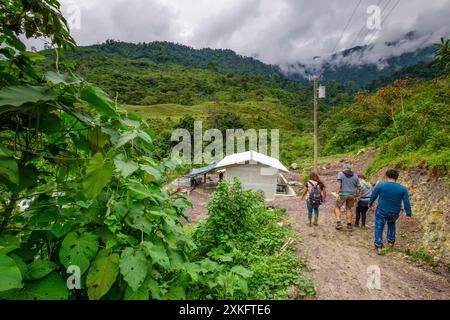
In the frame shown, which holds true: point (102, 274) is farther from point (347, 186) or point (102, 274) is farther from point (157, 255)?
point (347, 186)

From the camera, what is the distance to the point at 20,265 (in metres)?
1.15

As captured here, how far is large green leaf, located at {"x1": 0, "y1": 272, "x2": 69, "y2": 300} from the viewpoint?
3.66ft

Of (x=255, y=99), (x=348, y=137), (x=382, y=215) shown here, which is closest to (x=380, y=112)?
(x=348, y=137)

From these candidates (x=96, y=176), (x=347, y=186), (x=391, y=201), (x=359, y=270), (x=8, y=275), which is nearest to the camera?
(x=8, y=275)

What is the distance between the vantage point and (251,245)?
655cm

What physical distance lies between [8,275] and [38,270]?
0.20m

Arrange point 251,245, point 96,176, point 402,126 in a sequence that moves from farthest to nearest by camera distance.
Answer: point 402,126 → point 251,245 → point 96,176

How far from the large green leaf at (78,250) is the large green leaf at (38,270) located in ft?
0.18

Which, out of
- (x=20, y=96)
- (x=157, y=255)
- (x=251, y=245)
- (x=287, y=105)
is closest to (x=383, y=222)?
(x=251, y=245)

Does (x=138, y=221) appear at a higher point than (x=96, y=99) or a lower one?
lower
